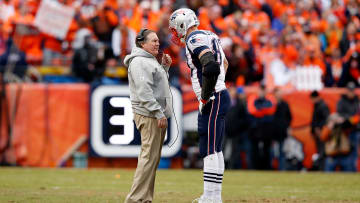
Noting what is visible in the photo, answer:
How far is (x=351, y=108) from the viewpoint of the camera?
762 inches

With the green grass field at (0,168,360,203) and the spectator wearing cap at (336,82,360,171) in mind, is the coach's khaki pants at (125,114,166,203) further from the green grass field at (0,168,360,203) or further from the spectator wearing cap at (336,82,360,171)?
the spectator wearing cap at (336,82,360,171)

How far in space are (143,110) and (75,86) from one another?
33.9 ft

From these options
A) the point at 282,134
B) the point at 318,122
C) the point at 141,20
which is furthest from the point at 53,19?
the point at 318,122

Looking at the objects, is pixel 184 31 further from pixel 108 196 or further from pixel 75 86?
pixel 75 86

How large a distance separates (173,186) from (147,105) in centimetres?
479

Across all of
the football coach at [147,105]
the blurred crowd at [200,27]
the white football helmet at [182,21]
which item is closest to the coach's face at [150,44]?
the football coach at [147,105]

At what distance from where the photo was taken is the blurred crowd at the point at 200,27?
803 inches

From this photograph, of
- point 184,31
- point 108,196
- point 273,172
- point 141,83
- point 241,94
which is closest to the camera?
point 141,83

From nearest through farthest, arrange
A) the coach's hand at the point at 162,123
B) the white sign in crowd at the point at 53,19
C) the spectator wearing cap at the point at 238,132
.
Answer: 1. the coach's hand at the point at 162,123
2. the spectator wearing cap at the point at 238,132
3. the white sign in crowd at the point at 53,19

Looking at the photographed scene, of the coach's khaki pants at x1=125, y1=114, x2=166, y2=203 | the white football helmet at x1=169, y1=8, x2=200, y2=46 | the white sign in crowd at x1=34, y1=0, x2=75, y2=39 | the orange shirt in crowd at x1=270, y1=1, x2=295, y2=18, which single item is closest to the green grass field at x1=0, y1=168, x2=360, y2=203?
the coach's khaki pants at x1=125, y1=114, x2=166, y2=203

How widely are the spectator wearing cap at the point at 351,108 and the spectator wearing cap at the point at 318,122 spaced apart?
34cm

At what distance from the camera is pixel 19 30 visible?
20984 millimetres

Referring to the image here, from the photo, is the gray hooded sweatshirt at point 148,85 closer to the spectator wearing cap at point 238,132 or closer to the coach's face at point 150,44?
the coach's face at point 150,44

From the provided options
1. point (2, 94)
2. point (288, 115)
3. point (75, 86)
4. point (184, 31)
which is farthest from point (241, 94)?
point (184, 31)
